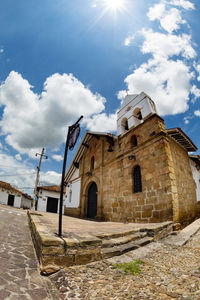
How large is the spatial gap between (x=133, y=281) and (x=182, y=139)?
695 centimetres

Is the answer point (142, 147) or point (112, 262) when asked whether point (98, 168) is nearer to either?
point (142, 147)

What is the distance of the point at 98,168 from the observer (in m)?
10.0

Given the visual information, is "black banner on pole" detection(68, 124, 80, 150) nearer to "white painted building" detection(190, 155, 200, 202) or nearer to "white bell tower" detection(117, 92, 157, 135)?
"white bell tower" detection(117, 92, 157, 135)

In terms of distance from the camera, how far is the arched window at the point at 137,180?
6932 millimetres

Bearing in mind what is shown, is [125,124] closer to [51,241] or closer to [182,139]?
[182,139]

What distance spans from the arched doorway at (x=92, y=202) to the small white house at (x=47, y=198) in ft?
43.2

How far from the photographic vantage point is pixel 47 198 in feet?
71.9

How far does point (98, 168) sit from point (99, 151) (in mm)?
1264

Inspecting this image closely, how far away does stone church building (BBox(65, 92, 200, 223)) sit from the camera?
5706 millimetres

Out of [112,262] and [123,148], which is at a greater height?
[123,148]

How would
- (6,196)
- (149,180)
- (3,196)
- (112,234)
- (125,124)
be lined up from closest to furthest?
→ (112,234) < (149,180) < (125,124) < (3,196) < (6,196)

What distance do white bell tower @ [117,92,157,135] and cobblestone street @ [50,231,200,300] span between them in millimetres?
6347

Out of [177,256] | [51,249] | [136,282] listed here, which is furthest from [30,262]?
[177,256]

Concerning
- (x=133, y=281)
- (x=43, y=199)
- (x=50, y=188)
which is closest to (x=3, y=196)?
(x=43, y=199)
